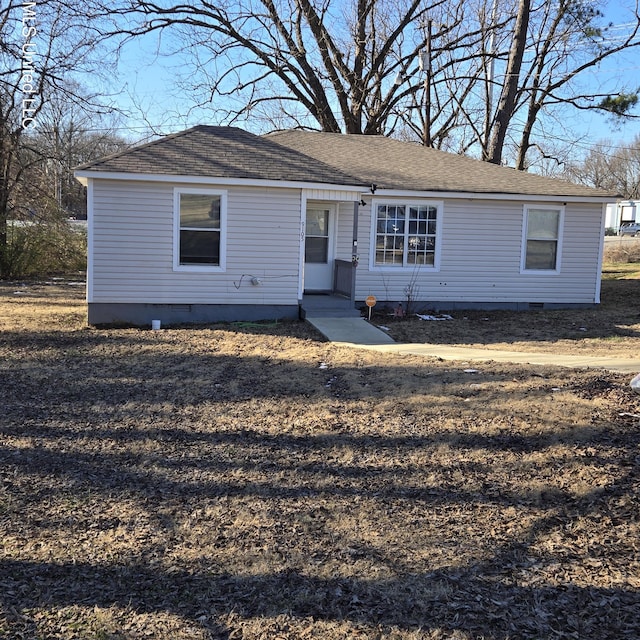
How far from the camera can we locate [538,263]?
14.7m

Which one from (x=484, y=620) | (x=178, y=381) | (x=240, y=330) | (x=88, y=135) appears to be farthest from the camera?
(x=88, y=135)

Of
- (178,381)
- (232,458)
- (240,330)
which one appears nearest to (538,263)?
(240,330)

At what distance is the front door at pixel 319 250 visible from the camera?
542 inches

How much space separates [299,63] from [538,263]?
1511cm

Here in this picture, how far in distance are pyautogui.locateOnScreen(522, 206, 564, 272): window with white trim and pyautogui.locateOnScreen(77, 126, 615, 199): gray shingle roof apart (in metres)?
0.58

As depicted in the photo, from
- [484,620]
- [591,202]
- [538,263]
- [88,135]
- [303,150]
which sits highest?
[88,135]

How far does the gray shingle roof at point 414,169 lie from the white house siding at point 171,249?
2348mm

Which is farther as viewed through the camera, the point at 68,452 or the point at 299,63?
the point at 299,63

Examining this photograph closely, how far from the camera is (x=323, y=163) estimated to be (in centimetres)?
1306

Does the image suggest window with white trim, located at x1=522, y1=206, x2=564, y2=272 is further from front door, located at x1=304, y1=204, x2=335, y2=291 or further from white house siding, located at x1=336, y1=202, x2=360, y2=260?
front door, located at x1=304, y1=204, x2=335, y2=291

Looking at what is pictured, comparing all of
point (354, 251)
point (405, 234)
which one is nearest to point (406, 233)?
point (405, 234)

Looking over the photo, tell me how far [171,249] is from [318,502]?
8.25 m

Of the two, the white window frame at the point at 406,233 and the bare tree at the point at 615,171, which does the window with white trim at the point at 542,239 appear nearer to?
the white window frame at the point at 406,233

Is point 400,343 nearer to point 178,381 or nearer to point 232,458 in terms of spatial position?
point 178,381
